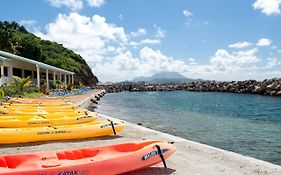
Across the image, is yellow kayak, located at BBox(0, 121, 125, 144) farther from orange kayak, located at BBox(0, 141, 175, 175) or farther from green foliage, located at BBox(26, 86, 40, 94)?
green foliage, located at BBox(26, 86, 40, 94)

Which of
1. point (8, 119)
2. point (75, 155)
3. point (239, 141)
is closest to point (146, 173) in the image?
point (75, 155)

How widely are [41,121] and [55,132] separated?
70.6 inches

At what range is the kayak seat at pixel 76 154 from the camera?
657cm

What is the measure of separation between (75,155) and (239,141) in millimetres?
10702

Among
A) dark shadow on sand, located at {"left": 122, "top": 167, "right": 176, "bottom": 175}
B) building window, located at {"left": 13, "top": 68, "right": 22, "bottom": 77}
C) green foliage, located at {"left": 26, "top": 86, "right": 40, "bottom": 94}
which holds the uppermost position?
building window, located at {"left": 13, "top": 68, "right": 22, "bottom": 77}

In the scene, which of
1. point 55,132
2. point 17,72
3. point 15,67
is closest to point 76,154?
point 55,132

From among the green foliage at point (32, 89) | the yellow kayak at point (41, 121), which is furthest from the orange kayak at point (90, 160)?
the green foliage at point (32, 89)

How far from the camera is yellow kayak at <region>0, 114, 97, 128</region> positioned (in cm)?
1117

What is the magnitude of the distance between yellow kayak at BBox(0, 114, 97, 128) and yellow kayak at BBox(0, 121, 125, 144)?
1270 mm

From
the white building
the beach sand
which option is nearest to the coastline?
the beach sand

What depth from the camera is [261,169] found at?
7566 millimetres

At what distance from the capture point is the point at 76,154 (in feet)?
21.9

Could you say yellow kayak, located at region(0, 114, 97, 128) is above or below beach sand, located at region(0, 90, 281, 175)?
above

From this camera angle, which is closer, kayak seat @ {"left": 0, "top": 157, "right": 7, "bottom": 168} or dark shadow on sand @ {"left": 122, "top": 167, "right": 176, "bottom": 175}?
kayak seat @ {"left": 0, "top": 157, "right": 7, "bottom": 168}
